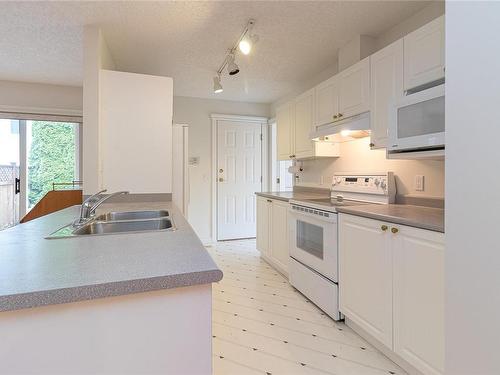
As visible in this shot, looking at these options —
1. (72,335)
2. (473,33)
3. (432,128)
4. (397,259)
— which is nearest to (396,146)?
(432,128)

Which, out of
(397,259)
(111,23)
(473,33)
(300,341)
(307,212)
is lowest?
(300,341)

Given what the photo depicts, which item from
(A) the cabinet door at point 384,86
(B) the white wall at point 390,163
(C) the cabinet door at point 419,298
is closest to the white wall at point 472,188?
(C) the cabinet door at point 419,298

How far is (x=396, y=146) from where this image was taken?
1.84 meters

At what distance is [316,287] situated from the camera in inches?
91.4

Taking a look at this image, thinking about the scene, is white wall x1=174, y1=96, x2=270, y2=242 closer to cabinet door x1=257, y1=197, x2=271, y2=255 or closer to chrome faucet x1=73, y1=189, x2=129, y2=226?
cabinet door x1=257, y1=197, x2=271, y2=255

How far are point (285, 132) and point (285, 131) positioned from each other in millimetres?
13

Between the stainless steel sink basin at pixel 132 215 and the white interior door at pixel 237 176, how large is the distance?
8.49 ft

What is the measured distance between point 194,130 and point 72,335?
4108 mm

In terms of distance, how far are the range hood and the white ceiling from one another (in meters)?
0.81

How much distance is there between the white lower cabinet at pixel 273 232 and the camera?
9.90 ft

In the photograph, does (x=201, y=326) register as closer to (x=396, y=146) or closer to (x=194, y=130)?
(x=396, y=146)

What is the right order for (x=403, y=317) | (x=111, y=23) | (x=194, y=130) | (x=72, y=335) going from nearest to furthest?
(x=72, y=335) → (x=403, y=317) → (x=111, y=23) → (x=194, y=130)

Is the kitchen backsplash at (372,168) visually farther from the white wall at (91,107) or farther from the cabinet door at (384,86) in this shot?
the white wall at (91,107)

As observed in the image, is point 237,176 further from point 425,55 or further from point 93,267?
point 93,267
